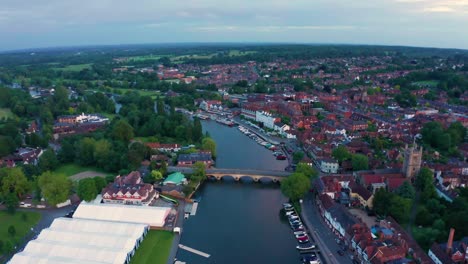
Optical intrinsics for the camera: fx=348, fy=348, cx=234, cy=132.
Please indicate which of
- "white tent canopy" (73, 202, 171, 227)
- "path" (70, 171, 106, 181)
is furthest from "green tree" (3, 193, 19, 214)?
"path" (70, 171, 106, 181)

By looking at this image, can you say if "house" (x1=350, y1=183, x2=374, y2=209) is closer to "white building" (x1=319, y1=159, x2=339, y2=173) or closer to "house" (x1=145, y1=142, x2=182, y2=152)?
"white building" (x1=319, y1=159, x2=339, y2=173)

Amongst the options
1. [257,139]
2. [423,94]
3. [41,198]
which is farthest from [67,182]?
[423,94]

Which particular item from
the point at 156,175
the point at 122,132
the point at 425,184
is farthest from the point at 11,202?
the point at 425,184

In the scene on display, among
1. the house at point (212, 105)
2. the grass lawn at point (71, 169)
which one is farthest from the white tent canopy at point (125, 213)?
the house at point (212, 105)

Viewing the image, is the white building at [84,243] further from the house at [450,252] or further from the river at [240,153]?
the house at [450,252]

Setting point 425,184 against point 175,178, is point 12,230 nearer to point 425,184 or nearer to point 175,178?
point 175,178

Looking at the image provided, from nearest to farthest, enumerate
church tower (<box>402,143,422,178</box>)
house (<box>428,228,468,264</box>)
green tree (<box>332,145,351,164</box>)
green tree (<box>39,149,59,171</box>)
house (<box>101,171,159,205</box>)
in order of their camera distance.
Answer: house (<box>428,228,468,264</box>)
house (<box>101,171,159,205</box>)
church tower (<box>402,143,422,178</box>)
green tree (<box>39,149,59,171</box>)
green tree (<box>332,145,351,164</box>)
